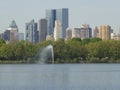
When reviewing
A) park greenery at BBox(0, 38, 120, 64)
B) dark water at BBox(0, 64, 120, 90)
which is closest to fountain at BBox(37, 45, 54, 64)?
park greenery at BBox(0, 38, 120, 64)

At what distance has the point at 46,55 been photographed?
4631 inches

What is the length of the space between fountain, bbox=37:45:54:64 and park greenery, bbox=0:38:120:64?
92 cm

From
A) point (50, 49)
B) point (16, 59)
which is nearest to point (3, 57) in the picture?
point (16, 59)

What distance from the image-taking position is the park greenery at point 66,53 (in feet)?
358

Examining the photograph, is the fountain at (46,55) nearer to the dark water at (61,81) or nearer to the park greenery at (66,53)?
the park greenery at (66,53)

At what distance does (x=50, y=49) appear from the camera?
364ft

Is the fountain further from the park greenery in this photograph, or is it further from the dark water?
the dark water

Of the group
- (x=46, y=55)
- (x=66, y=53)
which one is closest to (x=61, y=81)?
(x=66, y=53)

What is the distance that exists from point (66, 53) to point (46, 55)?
9.90m

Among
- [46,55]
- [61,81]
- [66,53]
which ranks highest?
[66,53]

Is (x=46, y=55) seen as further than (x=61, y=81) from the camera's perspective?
Yes

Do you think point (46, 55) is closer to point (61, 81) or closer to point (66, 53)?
point (66, 53)

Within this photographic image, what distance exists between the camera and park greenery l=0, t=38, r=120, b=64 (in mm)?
109000

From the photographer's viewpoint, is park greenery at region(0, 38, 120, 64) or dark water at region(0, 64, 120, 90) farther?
park greenery at region(0, 38, 120, 64)
